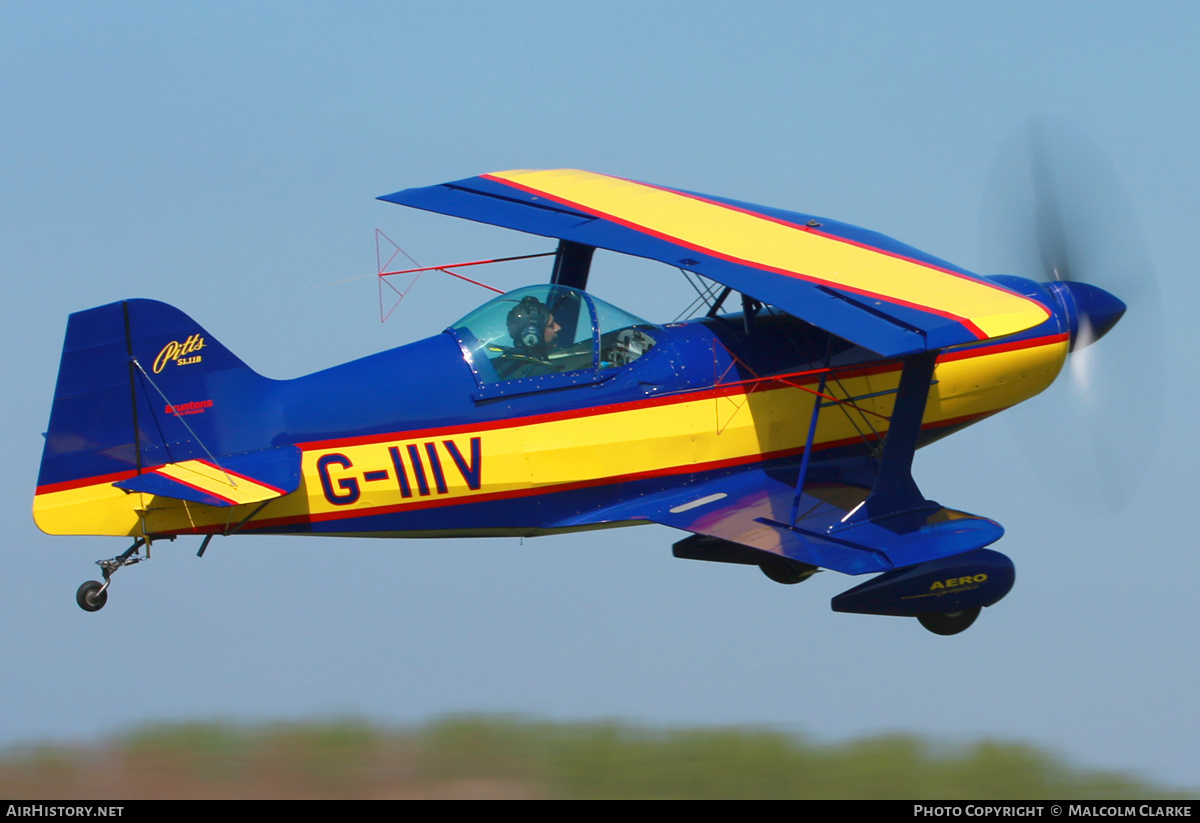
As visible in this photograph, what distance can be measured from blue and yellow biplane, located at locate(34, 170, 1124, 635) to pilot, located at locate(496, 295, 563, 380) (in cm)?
2

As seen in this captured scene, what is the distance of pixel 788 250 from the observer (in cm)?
1258

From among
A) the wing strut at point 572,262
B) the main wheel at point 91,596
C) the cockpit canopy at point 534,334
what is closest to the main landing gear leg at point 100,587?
the main wheel at point 91,596

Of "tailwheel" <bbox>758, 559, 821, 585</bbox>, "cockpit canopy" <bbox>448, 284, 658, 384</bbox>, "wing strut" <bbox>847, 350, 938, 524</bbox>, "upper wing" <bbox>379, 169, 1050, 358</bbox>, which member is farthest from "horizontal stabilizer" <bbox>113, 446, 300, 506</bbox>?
"tailwheel" <bbox>758, 559, 821, 585</bbox>

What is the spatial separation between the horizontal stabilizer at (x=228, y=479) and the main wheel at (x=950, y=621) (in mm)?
4969

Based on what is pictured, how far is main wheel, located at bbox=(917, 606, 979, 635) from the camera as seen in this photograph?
40.4 ft

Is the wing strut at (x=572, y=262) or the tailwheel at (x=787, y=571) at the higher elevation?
the wing strut at (x=572, y=262)

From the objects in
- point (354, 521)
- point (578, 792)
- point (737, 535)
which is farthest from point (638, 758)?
point (354, 521)

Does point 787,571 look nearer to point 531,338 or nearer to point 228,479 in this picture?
point 531,338

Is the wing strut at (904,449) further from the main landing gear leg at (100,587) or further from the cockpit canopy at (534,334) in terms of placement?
the main landing gear leg at (100,587)

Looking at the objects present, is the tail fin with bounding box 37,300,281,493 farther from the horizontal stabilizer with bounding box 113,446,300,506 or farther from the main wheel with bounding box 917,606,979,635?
the main wheel with bounding box 917,606,979,635

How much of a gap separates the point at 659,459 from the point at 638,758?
2403 millimetres

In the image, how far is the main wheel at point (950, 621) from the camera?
12320mm

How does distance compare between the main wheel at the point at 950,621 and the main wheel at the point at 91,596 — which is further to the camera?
the main wheel at the point at 950,621

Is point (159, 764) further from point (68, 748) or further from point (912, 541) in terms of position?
point (912, 541)
